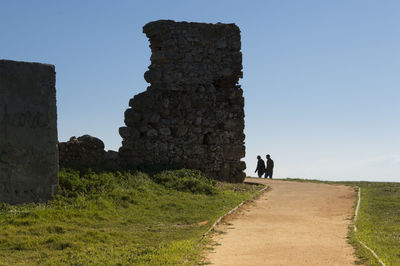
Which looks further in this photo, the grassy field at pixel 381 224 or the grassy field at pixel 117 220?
the grassy field at pixel 117 220

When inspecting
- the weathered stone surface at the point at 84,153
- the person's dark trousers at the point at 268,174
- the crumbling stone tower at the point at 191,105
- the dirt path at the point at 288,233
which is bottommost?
the dirt path at the point at 288,233

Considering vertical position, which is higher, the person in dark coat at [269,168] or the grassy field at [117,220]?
the person in dark coat at [269,168]

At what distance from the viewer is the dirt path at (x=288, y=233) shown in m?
7.13

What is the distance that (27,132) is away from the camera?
10.9m

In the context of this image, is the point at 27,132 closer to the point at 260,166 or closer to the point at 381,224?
the point at 381,224

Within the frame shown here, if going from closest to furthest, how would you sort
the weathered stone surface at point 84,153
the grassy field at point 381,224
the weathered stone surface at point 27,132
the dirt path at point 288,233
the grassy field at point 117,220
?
1. the dirt path at point 288,233
2. the grassy field at point 381,224
3. the grassy field at point 117,220
4. the weathered stone surface at point 27,132
5. the weathered stone surface at point 84,153

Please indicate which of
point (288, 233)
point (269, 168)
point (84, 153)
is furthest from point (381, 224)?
point (269, 168)

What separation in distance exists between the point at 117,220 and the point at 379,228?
571 cm

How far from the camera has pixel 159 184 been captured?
13633 mm

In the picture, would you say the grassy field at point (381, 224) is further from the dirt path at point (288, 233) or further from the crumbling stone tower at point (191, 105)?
the crumbling stone tower at point (191, 105)

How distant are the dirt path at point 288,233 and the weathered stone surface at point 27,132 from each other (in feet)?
15.3

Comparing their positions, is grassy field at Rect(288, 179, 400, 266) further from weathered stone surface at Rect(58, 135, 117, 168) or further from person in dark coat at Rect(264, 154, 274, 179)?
person in dark coat at Rect(264, 154, 274, 179)

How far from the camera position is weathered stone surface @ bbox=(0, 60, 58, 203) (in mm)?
10617

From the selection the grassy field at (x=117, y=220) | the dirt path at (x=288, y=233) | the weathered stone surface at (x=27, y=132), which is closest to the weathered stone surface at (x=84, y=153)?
the grassy field at (x=117, y=220)
